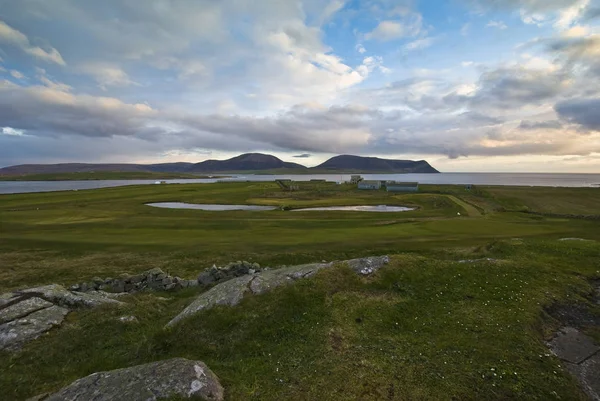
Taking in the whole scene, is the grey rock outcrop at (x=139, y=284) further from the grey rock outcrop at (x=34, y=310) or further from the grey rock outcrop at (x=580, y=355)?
the grey rock outcrop at (x=580, y=355)

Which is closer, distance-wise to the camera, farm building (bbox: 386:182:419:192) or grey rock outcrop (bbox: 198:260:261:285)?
grey rock outcrop (bbox: 198:260:261:285)

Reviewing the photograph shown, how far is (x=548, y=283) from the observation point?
1709 centimetres

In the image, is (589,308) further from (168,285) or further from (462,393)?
(168,285)

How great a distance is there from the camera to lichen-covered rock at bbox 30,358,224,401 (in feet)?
26.5

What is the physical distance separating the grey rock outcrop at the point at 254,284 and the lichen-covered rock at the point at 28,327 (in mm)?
5625

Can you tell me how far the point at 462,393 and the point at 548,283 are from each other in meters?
12.0

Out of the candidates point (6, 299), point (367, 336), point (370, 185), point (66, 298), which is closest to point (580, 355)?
point (367, 336)

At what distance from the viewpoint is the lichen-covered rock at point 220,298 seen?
543 inches

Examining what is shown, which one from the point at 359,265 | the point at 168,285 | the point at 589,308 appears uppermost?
the point at 359,265

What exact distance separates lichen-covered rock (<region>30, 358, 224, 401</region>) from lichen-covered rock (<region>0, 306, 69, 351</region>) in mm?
6081

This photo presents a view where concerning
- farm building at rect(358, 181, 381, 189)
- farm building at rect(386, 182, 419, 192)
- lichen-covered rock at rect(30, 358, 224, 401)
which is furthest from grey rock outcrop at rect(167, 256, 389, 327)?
farm building at rect(358, 181, 381, 189)

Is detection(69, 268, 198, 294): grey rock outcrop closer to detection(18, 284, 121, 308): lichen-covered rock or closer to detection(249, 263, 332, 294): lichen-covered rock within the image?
detection(18, 284, 121, 308): lichen-covered rock

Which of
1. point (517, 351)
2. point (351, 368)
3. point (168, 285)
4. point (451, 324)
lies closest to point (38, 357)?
point (168, 285)

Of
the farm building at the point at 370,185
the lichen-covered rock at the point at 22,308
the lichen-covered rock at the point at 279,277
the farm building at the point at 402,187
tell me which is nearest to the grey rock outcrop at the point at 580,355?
the lichen-covered rock at the point at 279,277
